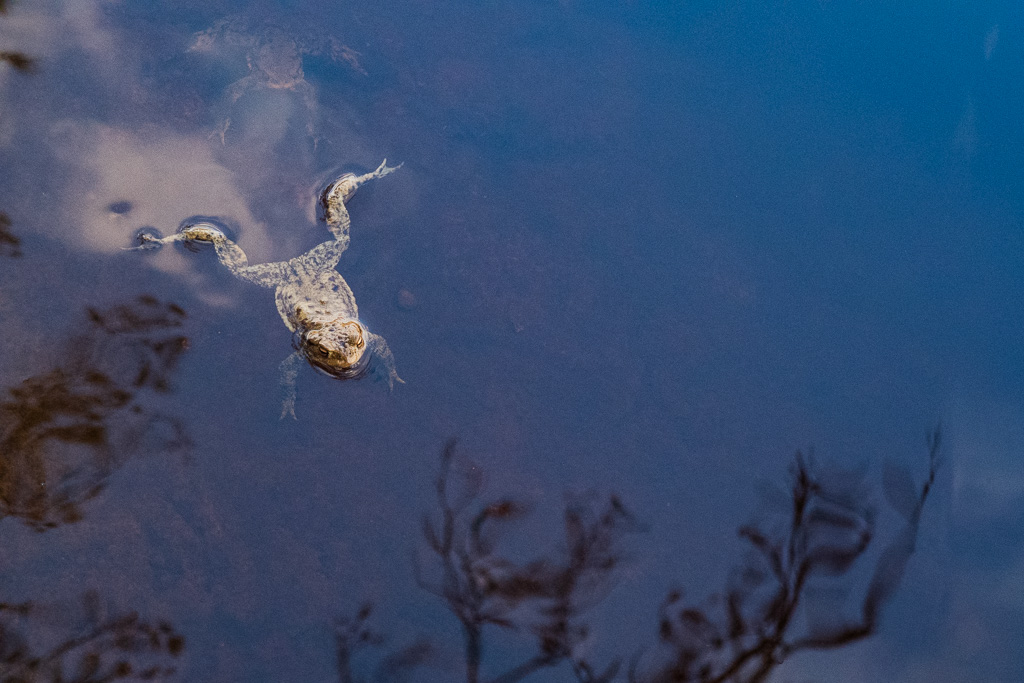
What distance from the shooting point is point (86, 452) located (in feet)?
14.0

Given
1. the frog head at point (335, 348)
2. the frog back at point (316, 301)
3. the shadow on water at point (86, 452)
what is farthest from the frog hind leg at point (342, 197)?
the shadow on water at point (86, 452)

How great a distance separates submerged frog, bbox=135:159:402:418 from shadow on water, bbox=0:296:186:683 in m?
0.64

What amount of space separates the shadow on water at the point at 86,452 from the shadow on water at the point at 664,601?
1280mm

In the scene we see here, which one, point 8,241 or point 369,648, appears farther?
point 8,241

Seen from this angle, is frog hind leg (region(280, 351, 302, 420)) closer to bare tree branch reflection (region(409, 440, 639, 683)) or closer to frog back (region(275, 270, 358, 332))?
frog back (region(275, 270, 358, 332))

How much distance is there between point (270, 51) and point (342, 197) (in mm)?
1729

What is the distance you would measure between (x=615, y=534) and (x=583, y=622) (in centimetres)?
60

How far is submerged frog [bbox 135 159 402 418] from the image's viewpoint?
4645 mm

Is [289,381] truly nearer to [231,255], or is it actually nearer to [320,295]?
[320,295]

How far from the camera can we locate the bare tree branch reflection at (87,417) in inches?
162

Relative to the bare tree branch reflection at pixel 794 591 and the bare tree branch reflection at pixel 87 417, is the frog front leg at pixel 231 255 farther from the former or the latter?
the bare tree branch reflection at pixel 794 591

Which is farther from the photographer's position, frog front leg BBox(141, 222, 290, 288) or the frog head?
frog front leg BBox(141, 222, 290, 288)

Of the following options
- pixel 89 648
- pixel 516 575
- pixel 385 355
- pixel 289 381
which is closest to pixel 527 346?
pixel 385 355

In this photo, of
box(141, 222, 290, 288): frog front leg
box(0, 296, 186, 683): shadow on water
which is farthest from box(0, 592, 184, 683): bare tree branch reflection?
box(141, 222, 290, 288): frog front leg
